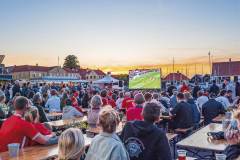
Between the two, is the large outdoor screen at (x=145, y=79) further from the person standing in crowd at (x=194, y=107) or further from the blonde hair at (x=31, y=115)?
the blonde hair at (x=31, y=115)

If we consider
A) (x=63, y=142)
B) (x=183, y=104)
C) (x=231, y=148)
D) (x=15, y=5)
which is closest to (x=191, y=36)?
(x=15, y=5)

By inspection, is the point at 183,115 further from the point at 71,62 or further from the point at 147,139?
the point at 71,62

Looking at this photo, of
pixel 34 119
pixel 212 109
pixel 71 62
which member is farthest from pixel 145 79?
pixel 71 62

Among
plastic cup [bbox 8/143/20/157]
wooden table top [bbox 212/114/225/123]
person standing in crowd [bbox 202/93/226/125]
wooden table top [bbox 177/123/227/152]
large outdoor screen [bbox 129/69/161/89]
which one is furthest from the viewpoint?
large outdoor screen [bbox 129/69/161/89]

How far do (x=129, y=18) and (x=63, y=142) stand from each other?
1579 centimetres

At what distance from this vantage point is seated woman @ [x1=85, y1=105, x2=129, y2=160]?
3014mm

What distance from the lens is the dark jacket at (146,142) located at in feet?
10.9

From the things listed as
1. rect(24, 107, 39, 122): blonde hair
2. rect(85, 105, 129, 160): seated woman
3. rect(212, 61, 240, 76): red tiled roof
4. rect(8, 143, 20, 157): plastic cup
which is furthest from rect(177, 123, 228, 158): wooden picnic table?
rect(212, 61, 240, 76): red tiled roof

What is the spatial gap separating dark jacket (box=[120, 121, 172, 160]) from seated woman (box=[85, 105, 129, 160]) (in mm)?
358

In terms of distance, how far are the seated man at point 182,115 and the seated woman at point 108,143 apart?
4.71 m

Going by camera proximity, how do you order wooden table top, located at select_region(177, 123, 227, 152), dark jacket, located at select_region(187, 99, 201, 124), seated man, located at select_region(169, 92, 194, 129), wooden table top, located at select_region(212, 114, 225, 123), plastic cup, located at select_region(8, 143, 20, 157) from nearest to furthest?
plastic cup, located at select_region(8, 143, 20, 157), wooden table top, located at select_region(177, 123, 227, 152), wooden table top, located at select_region(212, 114, 225, 123), seated man, located at select_region(169, 92, 194, 129), dark jacket, located at select_region(187, 99, 201, 124)

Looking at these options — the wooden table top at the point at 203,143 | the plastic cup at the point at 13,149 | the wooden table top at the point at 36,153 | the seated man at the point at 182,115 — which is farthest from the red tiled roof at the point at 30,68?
the plastic cup at the point at 13,149

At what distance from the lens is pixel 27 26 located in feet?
63.9

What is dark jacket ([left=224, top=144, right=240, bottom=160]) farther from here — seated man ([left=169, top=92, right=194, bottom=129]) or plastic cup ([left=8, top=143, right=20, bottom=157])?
seated man ([left=169, top=92, right=194, bottom=129])
